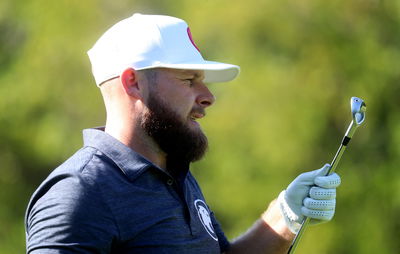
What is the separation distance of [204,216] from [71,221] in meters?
0.66

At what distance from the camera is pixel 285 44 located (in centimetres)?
999

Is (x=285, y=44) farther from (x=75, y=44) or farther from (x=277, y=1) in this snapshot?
(x=75, y=44)

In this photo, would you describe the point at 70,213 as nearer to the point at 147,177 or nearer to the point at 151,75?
the point at 147,177

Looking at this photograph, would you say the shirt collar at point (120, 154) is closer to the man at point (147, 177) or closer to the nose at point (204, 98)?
the man at point (147, 177)

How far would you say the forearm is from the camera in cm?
341

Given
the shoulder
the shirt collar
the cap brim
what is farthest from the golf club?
the shoulder

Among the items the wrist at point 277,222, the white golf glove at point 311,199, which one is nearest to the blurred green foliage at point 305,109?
the wrist at point 277,222

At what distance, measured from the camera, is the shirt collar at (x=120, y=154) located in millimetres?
2879

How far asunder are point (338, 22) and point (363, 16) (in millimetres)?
314

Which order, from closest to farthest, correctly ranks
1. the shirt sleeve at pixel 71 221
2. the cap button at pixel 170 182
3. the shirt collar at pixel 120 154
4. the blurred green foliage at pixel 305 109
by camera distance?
the shirt sleeve at pixel 71 221
the shirt collar at pixel 120 154
the cap button at pixel 170 182
the blurred green foliage at pixel 305 109

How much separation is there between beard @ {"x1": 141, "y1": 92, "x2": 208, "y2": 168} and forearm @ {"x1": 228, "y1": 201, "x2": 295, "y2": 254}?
51cm

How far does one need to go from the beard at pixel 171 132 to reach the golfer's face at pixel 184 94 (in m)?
0.02

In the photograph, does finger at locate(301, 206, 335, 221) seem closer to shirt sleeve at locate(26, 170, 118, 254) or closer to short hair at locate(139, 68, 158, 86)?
short hair at locate(139, 68, 158, 86)

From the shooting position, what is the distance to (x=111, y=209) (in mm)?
2715
